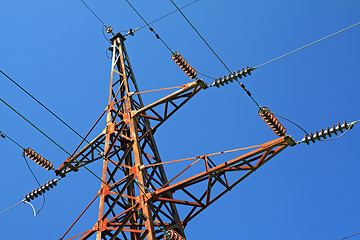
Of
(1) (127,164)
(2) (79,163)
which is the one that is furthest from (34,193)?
(1) (127,164)

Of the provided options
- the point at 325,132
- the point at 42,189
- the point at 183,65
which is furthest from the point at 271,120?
the point at 42,189

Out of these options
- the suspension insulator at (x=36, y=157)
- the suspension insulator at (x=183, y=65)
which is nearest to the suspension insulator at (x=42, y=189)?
the suspension insulator at (x=36, y=157)

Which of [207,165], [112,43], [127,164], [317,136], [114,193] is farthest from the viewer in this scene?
[112,43]

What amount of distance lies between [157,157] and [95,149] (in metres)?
2.51

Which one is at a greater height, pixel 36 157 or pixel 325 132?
pixel 36 157

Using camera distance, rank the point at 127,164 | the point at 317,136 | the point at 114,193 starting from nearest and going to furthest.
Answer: the point at 317,136 → the point at 114,193 → the point at 127,164

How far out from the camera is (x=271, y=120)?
1764 cm

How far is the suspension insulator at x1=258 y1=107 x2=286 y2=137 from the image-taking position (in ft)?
57.4

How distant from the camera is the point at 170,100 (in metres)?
20.6

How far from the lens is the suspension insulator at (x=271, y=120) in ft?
57.4

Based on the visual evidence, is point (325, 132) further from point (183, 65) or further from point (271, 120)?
point (183, 65)

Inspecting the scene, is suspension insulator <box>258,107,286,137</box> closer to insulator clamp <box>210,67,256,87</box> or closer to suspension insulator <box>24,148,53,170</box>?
insulator clamp <box>210,67,256,87</box>

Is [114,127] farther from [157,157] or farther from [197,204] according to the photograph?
[197,204]

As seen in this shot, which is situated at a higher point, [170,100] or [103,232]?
[170,100]
